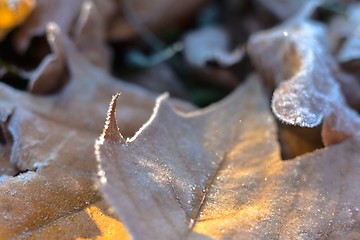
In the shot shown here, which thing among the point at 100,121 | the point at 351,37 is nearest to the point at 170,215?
the point at 100,121

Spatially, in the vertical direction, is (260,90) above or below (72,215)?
below

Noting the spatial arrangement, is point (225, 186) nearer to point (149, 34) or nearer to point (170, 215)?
point (170, 215)

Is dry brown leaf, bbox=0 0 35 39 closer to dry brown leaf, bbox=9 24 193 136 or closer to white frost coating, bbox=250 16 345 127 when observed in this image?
dry brown leaf, bbox=9 24 193 136

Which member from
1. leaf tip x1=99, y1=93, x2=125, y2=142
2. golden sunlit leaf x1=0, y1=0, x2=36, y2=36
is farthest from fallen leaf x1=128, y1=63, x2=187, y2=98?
leaf tip x1=99, y1=93, x2=125, y2=142

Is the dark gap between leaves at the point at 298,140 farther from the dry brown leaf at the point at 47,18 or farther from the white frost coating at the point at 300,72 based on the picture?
the dry brown leaf at the point at 47,18

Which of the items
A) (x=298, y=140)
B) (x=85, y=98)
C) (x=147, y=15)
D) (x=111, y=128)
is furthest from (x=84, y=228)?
(x=147, y=15)
